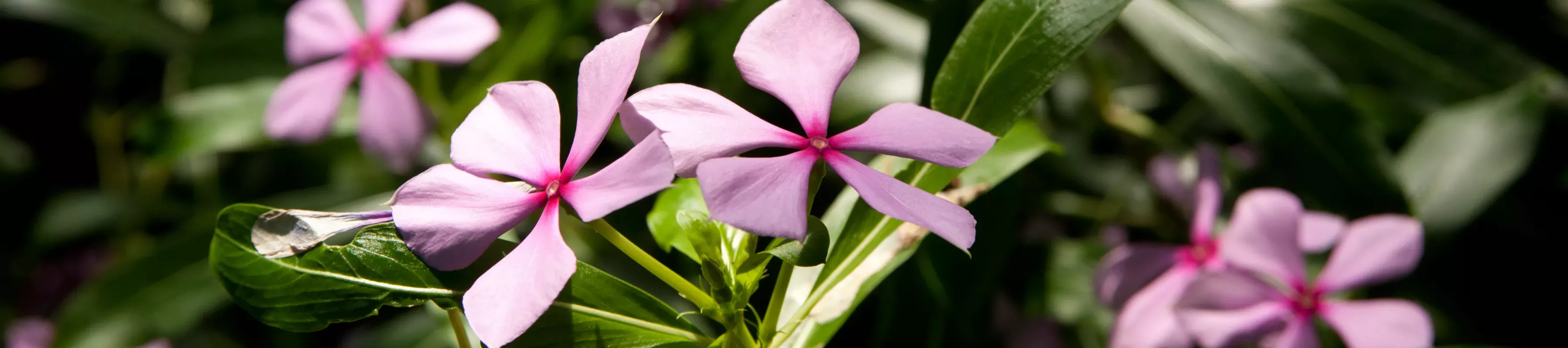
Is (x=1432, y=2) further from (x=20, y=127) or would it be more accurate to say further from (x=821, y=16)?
(x=20, y=127)

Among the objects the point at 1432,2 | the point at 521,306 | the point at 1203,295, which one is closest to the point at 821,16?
the point at 521,306

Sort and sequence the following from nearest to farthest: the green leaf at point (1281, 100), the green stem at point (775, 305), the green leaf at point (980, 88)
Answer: the green stem at point (775, 305) → the green leaf at point (980, 88) → the green leaf at point (1281, 100)

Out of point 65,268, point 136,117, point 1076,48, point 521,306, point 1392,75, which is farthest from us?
point 65,268

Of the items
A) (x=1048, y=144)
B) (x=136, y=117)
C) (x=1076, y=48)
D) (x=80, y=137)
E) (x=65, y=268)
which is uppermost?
(x=1076, y=48)

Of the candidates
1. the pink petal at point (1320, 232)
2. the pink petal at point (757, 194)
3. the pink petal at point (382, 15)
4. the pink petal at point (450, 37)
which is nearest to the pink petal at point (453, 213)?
the pink petal at point (757, 194)

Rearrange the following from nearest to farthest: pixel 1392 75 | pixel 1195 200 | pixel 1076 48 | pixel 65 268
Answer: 1. pixel 1076 48
2. pixel 1195 200
3. pixel 1392 75
4. pixel 65 268

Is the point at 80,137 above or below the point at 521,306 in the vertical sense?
below

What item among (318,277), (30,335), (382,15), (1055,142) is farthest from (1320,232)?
(30,335)

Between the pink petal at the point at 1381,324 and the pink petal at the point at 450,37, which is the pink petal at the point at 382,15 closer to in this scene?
the pink petal at the point at 450,37

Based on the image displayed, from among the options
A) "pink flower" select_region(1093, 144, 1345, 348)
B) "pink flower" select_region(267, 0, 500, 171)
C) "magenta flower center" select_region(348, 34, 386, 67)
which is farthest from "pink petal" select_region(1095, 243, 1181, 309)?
"magenta flower center" select_region(348, 34, 386, 67)
